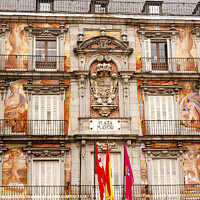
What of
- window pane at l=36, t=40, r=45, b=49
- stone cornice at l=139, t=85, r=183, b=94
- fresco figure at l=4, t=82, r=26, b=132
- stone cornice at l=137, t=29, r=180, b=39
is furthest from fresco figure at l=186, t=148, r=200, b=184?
window pane at l=36, t=40, r=45, b=49

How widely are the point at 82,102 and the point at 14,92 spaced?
12.4 feet

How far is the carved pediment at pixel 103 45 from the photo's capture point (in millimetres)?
32688

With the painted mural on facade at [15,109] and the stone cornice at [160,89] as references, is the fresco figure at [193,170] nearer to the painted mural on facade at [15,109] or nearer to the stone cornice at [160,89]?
the stone cornice at [160,89]

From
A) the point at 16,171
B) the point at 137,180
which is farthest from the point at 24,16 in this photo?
the point at 137,180

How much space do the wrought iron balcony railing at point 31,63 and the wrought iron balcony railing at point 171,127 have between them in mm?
5782

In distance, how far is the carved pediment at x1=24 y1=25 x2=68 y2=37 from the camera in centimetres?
3300

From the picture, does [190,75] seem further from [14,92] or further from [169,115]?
[14,92]

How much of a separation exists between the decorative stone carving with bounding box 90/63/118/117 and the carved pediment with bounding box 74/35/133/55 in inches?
39.5

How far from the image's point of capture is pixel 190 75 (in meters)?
32.7

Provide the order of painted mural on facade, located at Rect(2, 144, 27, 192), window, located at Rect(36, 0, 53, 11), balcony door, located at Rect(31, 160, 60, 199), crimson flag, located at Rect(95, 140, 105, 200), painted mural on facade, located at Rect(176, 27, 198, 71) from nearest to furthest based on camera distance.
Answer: crimson flag, located at Rect(95, 140, 105, 200), balcony door, located at Rect(31, 160, 60, 199), painted mural on facade, located at Rect(2, 144, 27, 192), painted mural on facade, located at Rect(176, 27, 198, 71), window, located at Rect(36, 0, 53, 11)

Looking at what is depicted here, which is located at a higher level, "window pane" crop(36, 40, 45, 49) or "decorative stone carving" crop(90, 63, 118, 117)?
"window pane" crop(36, 40, 45, 49)

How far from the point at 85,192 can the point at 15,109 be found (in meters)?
5.97

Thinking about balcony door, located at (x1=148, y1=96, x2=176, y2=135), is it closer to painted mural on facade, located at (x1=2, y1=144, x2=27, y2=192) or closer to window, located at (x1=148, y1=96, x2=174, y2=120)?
window, located at (x1=148, y1=96, x2=174, y2=120)

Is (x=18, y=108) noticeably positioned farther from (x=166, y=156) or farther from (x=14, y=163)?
(x=166, y=156)
